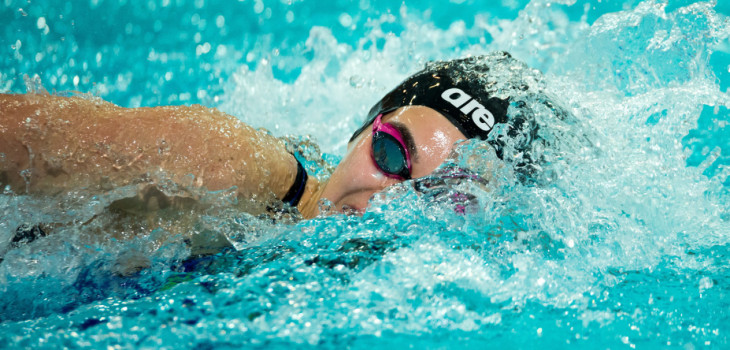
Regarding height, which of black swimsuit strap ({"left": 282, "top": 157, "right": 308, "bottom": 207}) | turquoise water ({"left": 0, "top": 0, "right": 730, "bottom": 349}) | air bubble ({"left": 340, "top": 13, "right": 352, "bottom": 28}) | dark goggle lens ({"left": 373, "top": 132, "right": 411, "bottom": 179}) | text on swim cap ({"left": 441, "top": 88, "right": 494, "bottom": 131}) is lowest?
turquoise water ({"left": 0, "top": 0, "right": 730, "bottom": 349})

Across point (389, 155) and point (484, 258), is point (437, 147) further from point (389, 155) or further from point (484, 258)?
point (484, 258)

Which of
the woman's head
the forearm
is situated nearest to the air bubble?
the woman's head

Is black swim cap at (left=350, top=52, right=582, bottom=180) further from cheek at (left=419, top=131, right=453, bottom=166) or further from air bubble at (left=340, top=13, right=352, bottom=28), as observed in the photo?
air bubble at (left=340, top=13, right=352, bottom=28)

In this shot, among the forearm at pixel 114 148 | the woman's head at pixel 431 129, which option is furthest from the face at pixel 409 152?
the forearm at pixel 114 148

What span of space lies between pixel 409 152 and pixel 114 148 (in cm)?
82

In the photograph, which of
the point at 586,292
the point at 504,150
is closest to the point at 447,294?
the point at 586,292

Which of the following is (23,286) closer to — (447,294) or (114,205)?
(114,205)

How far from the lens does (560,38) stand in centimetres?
330

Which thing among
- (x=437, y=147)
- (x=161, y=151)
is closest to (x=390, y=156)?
(x=437, y=147)

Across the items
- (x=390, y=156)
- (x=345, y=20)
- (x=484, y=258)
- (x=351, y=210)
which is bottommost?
(x=484, y=258)

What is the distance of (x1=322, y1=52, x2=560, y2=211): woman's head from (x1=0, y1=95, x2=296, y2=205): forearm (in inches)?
11.9

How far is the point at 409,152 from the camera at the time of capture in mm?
1627

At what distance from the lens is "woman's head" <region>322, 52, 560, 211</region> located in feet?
5.35

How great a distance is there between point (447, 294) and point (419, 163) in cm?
48
